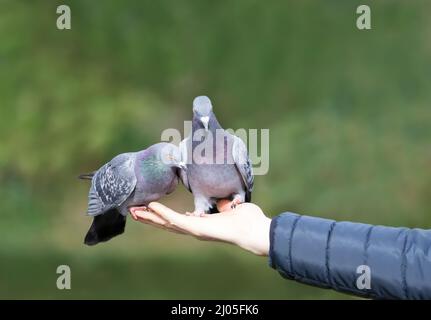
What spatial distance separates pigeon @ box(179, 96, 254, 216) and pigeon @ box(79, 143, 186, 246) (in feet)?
0.13

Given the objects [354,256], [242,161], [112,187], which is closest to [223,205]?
[242,161]

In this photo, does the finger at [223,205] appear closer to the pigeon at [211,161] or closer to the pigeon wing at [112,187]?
the pigeon at [211,161]

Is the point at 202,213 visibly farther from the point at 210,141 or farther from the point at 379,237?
the point at 379,237

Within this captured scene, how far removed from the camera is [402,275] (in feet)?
3.51

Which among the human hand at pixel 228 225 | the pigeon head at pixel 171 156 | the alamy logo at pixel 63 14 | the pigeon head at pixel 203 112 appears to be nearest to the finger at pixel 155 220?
the human hand at pixel 228 225

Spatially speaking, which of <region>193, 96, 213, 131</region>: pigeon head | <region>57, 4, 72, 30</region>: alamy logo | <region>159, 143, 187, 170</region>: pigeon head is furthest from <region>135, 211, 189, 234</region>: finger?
<region>57, 4, 72, 30</region>: alamy logo

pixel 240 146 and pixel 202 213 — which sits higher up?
pixel 240 146

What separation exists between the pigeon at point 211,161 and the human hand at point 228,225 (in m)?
0.05

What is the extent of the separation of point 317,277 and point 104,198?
65cm

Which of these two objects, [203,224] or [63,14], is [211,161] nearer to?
[203,224]

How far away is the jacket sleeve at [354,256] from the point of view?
1071 millimetres

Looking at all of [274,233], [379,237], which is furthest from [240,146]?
[379,237]

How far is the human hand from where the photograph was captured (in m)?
1.32

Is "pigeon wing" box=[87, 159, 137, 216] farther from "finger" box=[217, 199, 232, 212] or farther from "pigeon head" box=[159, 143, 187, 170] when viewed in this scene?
"finger" box=[217, 199, 232, 212]
